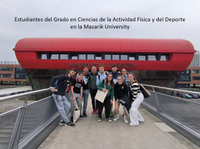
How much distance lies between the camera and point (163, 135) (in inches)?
123

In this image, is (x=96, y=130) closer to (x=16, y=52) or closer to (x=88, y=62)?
(x=88, y=62)

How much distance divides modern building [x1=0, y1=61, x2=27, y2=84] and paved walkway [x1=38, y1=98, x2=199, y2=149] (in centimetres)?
6719

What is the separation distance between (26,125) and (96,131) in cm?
176

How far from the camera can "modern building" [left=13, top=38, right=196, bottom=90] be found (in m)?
15.3

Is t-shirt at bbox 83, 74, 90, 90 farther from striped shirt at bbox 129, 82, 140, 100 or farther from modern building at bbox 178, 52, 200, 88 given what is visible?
modern building at bbox 178, 52, 200, 88

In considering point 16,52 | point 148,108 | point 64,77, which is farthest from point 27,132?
point 16,52

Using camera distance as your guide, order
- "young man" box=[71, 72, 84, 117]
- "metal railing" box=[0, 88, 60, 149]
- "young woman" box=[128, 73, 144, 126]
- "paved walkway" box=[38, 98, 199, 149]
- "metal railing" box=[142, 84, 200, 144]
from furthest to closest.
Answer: "young man" box=[71, 72, 84, 117] → "young woman" box=[128, 73, 144, 126] → "metal railing" box=[142, 84, 200, 144] → "paved walkway" box=[38, 98, 199, 149] → "metal railing" box=[0, 88, 60, 149]

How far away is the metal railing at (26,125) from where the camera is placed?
1899 millimetres

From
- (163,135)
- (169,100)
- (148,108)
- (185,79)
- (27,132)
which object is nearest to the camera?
(27,132)

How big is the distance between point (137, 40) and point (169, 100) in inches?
532

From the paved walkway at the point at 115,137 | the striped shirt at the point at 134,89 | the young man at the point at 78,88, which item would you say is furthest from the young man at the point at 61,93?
the striped shirt at the point at 134,89

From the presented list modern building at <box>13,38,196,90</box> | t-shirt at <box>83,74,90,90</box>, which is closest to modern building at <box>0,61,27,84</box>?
modern building at <box>13,38,196,90</box>

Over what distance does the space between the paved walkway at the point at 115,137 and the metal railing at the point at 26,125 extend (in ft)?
0.80

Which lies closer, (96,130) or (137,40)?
(96,130)
